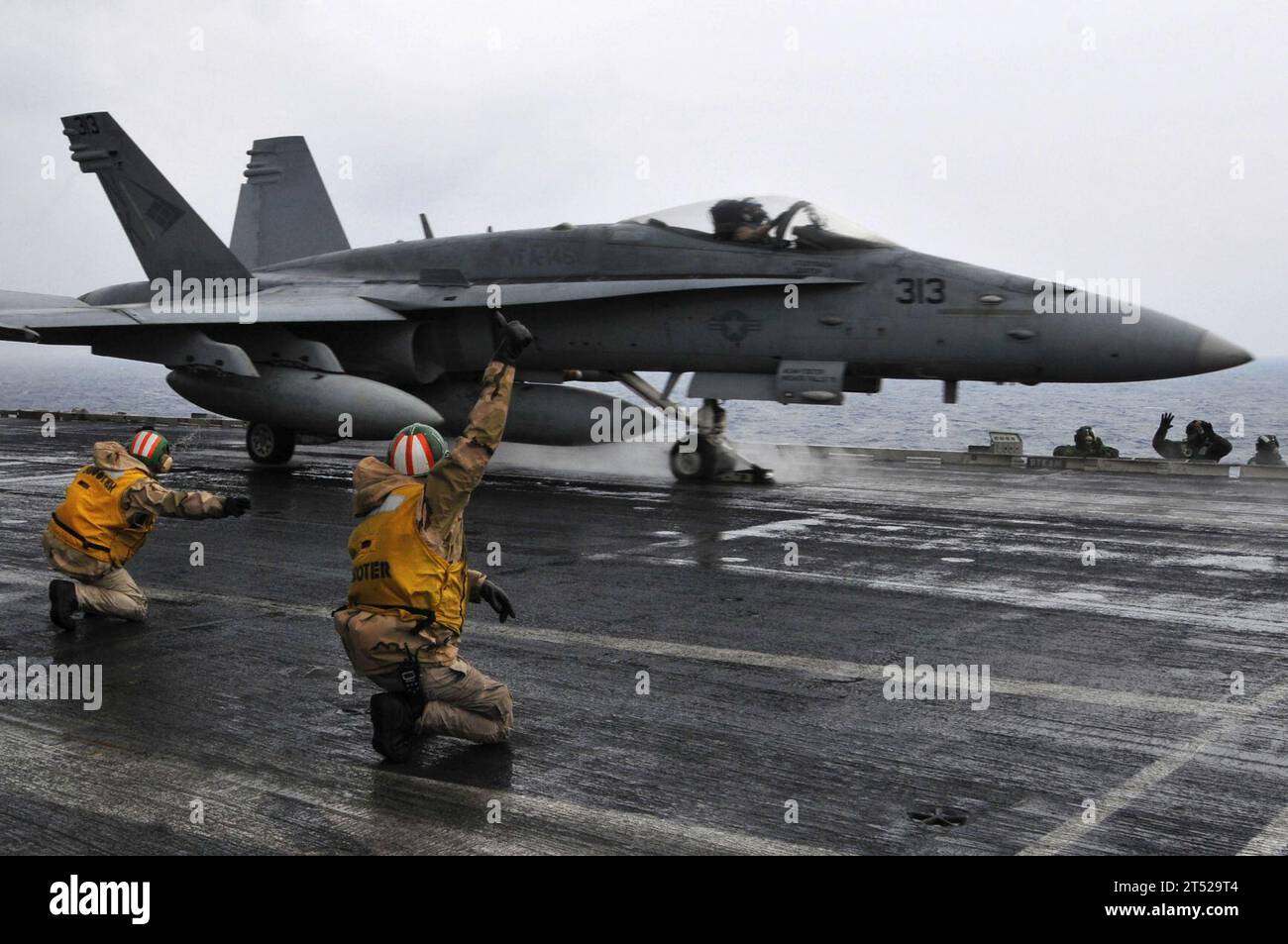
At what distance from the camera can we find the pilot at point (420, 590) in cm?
570

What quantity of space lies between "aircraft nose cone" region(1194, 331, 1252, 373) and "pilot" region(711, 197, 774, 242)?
17.8 ft

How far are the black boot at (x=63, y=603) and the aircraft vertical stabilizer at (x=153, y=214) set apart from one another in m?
12.4

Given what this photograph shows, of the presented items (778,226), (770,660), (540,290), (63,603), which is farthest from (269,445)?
(770,660)

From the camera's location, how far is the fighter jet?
14.5 metres

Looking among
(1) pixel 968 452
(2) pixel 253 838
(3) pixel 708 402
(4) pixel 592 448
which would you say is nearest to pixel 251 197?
(4) pixel 592 448

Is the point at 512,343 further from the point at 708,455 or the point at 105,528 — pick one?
the point at 708,455

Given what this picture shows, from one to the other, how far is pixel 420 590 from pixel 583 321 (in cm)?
1159

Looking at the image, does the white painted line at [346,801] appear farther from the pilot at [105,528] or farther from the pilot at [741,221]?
the pilot at [741,221]

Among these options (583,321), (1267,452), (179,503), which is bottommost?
(179,503)

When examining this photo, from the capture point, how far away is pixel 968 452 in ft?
75.5

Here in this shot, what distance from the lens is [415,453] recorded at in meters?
6.04

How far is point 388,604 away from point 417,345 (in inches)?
515

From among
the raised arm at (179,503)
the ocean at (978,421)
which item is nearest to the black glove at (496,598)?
the raised arm at (179,503)
